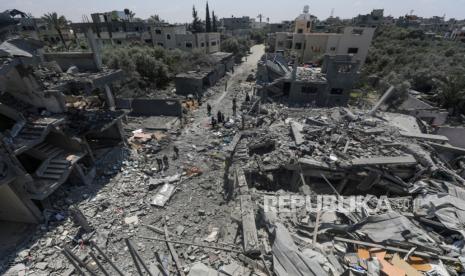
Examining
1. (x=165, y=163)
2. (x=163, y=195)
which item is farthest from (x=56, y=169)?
(x=163, y=195)

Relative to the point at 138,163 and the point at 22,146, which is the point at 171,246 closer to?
→ the point at 138,163

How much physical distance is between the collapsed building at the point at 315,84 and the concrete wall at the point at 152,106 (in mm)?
9419

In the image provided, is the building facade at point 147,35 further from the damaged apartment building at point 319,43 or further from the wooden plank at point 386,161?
the wooden plank at point 386,161

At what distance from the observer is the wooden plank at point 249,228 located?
21.4 ft

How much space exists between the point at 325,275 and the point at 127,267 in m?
6.54

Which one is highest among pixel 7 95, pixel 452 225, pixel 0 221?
pixel 7 95

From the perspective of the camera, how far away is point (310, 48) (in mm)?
36281

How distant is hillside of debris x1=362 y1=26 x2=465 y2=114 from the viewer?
890 inches

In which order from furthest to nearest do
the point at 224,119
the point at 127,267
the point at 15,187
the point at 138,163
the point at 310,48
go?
the point at 310,48 < the point at 224,119 < the point at 138,163 < the point at 15,187 < the point at 127,267

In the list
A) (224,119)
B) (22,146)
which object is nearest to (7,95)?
(22,146)

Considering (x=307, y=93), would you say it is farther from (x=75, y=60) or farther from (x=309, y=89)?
(x=75, y=60)

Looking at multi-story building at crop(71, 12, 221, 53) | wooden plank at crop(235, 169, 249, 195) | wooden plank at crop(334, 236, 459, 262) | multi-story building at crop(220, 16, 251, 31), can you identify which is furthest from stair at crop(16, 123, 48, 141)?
multi-story building at crop(220, 16, 251, 31)

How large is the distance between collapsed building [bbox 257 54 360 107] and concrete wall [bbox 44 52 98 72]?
603 inches

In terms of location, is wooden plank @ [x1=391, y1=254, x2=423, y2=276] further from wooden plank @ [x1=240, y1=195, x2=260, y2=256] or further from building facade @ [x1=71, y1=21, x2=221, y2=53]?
building facade @ [x1=71, y1=21, x2=221, y2=53]
